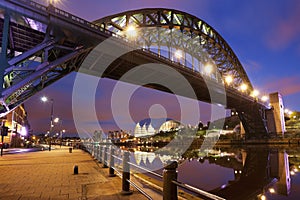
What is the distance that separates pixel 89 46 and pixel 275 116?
59469 mm

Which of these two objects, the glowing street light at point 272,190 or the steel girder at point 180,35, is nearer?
the glowing street light at point 272,190

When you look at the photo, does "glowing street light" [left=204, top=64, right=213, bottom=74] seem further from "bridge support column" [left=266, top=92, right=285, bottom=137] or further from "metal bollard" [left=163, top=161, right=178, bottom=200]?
"metal bollard" [left=163, top=161, right=178, bottom=200]

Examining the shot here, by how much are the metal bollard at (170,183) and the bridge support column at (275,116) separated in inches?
2625

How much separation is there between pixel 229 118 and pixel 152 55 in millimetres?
109081

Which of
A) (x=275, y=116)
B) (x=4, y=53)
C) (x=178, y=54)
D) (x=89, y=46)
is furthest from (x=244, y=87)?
(x=4, y=53)

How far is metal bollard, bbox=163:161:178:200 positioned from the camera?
3768mm

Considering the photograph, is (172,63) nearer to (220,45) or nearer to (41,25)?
(41,25)

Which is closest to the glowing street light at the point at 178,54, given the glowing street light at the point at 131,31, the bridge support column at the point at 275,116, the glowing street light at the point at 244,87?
the glowing street light at the point at 131,31

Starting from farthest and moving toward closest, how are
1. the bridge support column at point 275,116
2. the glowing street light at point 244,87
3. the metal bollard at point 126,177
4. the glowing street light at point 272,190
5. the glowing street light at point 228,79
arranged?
1. the glowing street light at point 244,87
2. the glowing street light at point 228,79
3. the bridge support column at point 275,116
4. the glowing street light at point 272,190
5. the metal bollard at point 126,177

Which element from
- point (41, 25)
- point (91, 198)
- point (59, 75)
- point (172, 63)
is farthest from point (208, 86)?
point (91, 198)

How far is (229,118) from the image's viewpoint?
12481cm

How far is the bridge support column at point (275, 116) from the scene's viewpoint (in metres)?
60.0

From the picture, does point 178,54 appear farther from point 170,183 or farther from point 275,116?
point 170,183

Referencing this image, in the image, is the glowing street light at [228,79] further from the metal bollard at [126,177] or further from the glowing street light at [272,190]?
the metal bollard at [126,177]
